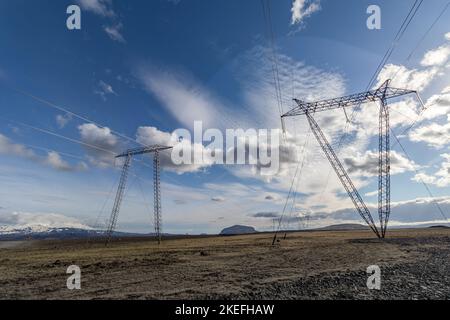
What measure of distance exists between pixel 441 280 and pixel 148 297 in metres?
16.5

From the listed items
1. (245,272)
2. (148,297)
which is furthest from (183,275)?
(148,297)

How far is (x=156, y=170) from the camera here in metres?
77.1
